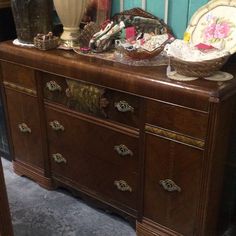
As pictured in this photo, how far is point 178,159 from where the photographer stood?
1529 millimetres

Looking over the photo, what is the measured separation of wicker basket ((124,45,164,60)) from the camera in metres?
1.62

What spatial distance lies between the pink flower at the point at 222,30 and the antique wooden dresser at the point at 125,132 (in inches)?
10.7

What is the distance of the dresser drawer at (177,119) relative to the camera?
1.40 meters

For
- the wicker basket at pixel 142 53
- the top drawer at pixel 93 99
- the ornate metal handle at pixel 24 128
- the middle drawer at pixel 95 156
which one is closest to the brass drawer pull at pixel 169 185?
the middle drawer at pixel 95 156

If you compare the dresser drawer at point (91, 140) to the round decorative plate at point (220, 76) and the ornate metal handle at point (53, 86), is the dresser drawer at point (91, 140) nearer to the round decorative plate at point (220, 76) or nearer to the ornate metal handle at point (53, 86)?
the ornate metal handle at point (53, 86)

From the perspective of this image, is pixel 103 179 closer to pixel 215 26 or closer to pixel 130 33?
pixel 130 33

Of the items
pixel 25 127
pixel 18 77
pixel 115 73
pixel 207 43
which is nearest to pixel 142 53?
pixel 115 73

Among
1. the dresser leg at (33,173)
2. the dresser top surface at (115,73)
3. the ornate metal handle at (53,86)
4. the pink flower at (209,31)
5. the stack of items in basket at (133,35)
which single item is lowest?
the dresser leg at (33,173)

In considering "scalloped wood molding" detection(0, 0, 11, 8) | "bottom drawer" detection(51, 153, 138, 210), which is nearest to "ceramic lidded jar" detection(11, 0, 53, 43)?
"scalloped wood molding" detection(0, 0, 11, 8)

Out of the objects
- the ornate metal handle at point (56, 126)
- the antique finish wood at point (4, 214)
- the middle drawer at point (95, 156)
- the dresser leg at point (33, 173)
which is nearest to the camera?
the antique finish wood at point (4, 214)

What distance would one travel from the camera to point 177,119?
4.80 ft

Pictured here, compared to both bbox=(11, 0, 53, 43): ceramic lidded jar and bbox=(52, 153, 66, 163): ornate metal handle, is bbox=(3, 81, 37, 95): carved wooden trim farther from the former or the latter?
bbox=(52, 153, 66, 163): ornate metal handle

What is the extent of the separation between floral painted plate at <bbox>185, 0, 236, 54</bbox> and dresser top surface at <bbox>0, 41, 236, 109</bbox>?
11 cm

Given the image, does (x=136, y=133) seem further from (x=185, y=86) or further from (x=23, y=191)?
(x=23, y=191)
